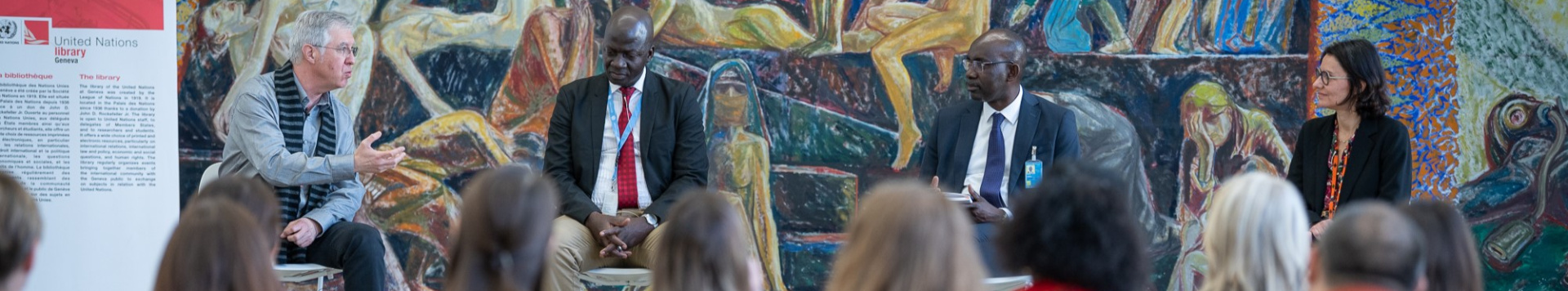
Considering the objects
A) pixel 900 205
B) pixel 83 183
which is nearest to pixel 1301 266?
pixel 900 205

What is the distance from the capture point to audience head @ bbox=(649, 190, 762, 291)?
2406 millimetres

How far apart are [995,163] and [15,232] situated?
322 cm

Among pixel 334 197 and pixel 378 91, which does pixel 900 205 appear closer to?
pixel 334 197

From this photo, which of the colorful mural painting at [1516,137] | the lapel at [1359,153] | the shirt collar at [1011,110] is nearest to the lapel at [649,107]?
the shirt collar at [1011,110]

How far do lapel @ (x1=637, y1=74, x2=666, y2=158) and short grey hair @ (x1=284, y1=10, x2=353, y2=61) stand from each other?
106 cm

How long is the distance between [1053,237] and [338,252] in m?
2.71

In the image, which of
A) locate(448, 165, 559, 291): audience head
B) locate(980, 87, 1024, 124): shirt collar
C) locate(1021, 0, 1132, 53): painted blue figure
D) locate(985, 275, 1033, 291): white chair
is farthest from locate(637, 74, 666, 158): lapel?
locate(448, 165, 559, 291): audience head

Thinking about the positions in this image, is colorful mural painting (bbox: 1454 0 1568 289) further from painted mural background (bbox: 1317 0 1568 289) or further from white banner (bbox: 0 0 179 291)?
white banner (bbox: 0 0 179 291)

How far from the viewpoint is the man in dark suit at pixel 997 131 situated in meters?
4.68

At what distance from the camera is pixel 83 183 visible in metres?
4.77

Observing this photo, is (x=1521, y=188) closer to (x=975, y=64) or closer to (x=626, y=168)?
(x=975, y=64)

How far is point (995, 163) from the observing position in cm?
475

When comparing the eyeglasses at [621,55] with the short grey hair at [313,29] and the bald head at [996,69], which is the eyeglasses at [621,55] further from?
the bald head at [996,69]

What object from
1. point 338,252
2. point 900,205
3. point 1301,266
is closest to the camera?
point 900,205
